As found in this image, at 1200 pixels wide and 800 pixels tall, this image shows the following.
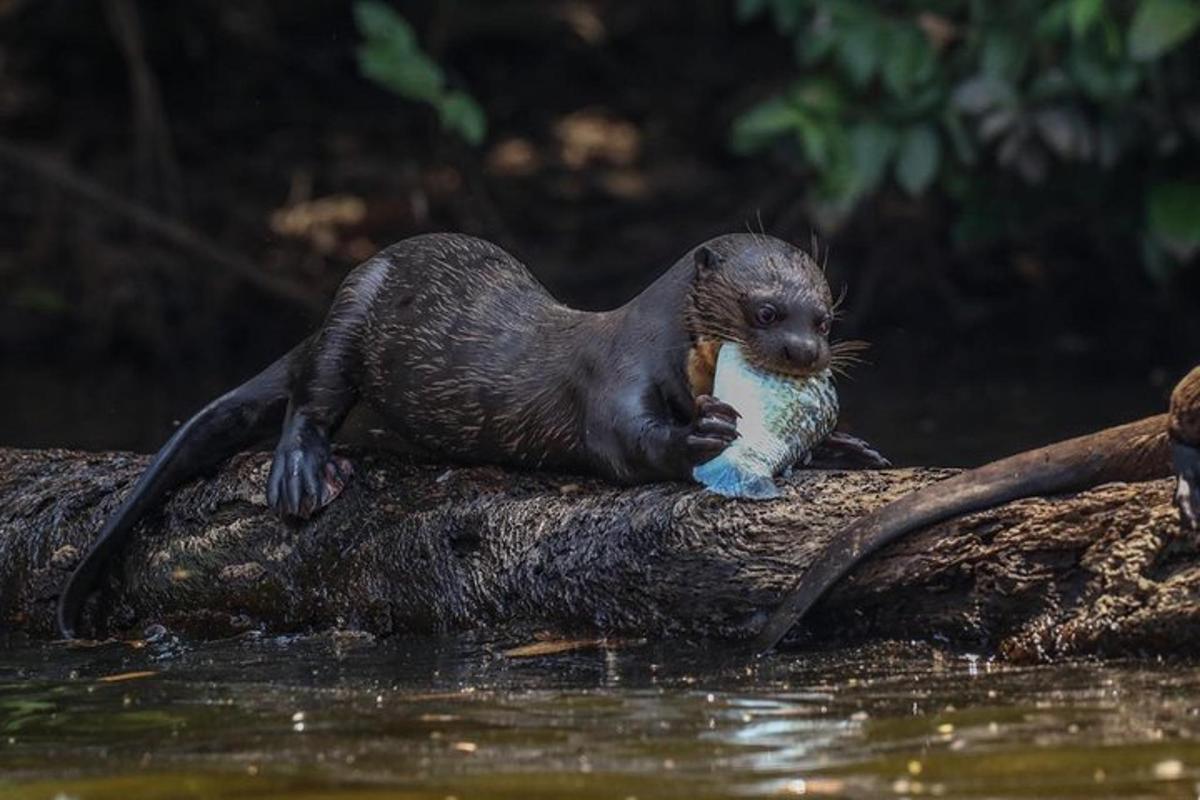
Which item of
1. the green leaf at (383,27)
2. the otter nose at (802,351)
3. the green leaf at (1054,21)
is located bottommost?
the otter nose at (802,351)

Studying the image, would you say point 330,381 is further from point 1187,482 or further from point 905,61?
point 905,61

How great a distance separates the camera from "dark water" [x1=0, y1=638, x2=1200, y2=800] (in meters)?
2.85

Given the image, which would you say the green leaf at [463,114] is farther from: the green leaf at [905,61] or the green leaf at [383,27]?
the green leaf at [905,61]

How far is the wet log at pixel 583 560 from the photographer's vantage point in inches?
145

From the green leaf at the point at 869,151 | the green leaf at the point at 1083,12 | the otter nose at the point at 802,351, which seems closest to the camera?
the otter nose at the point at 802,351

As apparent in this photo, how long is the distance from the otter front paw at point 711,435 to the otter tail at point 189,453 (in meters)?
1.14

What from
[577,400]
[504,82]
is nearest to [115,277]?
[504,82]

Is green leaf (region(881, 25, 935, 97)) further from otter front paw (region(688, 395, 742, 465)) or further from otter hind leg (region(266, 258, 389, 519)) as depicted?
otter front paw (region(688, 395, 742, 465))

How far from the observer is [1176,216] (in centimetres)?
713

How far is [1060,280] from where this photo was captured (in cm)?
891

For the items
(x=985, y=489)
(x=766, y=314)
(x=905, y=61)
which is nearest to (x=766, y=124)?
(x=905, y=61)

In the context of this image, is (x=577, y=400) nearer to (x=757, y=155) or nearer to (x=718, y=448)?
(x=718, y=448)

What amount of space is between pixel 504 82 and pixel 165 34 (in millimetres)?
1597

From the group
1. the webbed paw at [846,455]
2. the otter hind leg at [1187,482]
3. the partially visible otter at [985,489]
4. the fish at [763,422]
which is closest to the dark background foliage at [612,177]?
the webbed paw at [846,455]
